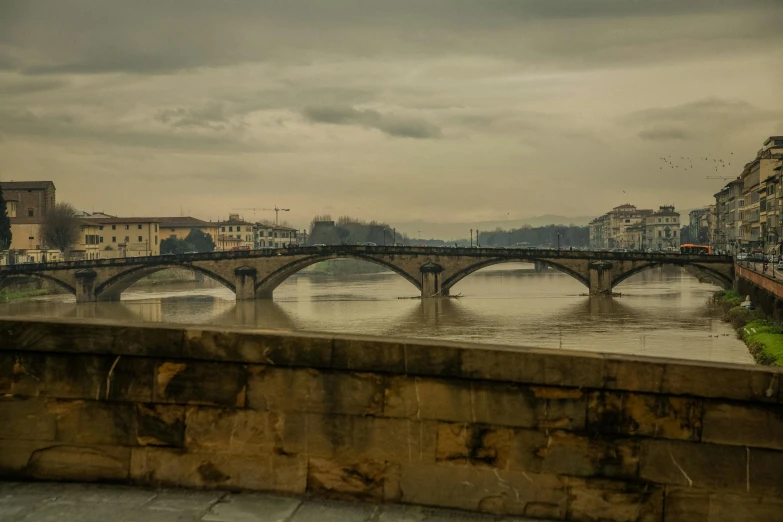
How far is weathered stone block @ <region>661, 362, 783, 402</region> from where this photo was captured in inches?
A: 165

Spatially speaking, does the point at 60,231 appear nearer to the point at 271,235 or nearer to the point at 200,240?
the point at 200,240

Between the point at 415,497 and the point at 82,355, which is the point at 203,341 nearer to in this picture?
the point at 82,355

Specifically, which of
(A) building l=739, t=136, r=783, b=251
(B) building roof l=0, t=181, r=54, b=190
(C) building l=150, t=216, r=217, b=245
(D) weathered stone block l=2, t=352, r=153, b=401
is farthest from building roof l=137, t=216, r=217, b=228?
(D) weathered stone block l=2, t=352, r=153, b=401

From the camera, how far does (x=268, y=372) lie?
4.61 meters

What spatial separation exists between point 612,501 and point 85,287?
61.3 meters

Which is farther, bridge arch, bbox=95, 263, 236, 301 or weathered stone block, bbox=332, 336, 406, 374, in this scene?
bridge arch, bbox=95, 263, 236, 301

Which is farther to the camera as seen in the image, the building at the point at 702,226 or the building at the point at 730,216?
the building at the point at 702,226

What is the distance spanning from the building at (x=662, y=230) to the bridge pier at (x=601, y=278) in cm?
9843

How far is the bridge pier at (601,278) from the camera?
60.9 metres

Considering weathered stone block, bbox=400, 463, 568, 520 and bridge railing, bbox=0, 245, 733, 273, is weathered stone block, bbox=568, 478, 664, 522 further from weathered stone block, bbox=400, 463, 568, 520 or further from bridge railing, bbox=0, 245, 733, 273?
bridge railing, bbox=0, 245, 733, 273

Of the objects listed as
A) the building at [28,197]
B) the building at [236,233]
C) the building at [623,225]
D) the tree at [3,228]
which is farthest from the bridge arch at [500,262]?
the building at [623,225]

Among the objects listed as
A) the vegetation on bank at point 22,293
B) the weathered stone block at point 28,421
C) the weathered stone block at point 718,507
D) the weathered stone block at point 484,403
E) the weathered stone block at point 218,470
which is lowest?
the vegetation on bank at point 22,293

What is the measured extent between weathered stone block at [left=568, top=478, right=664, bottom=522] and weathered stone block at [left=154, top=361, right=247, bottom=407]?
6.01 ft

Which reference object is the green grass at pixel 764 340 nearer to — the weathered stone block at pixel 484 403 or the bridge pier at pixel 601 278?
the weathered stone block at pixel 484 403
